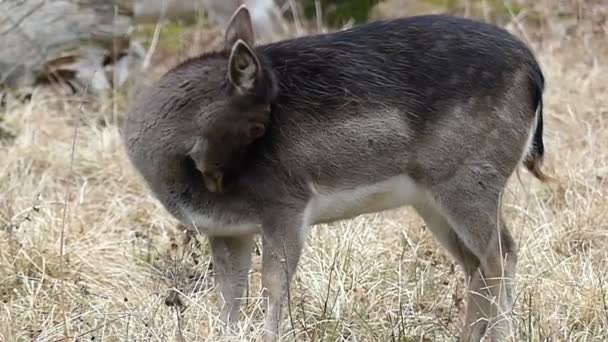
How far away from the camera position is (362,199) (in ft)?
16.2

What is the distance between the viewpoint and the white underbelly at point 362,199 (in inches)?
192

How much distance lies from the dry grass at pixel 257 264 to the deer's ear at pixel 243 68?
93 centimetres

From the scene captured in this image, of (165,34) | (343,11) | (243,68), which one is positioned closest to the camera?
(243,68)

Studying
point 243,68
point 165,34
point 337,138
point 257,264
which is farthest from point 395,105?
point 165,34

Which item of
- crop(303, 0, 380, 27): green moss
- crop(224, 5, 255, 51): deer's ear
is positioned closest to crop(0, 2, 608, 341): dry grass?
crop(224, 5, 255, 51): deer's ear

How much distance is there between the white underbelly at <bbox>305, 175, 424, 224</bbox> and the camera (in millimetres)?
4875

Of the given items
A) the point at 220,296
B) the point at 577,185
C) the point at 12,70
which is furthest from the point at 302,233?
the point at 12,70

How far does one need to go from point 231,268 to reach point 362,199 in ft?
2.19

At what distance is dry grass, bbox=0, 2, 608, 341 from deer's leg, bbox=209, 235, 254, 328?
11 cm

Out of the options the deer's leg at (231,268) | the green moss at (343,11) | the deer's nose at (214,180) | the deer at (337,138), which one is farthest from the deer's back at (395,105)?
the green moss at (343,11)

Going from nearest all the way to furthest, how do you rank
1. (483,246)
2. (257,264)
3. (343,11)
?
(483,246) < (257,264) < (343,11)

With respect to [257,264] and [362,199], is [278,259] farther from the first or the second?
[257,264]

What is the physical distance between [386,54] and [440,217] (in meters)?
0.76

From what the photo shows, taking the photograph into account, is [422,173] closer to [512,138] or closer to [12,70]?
[512,138]
